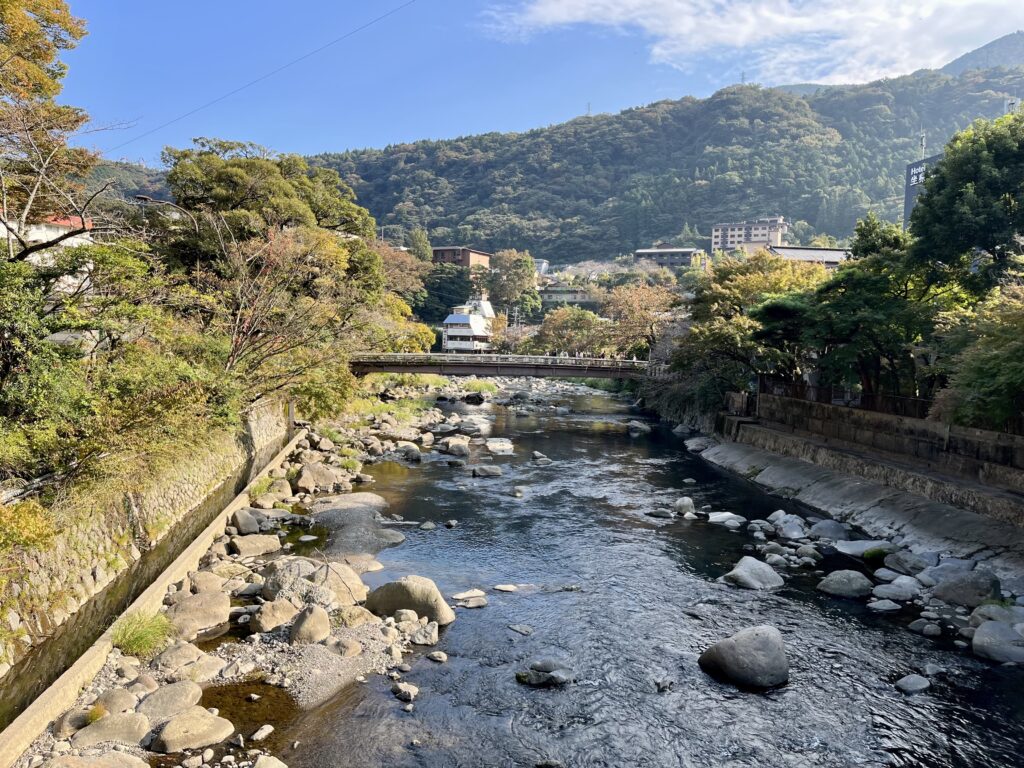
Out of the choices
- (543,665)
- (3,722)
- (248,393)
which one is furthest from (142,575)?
(248,393)

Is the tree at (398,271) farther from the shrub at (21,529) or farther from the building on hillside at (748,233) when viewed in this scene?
the building on hillside at (748,233)

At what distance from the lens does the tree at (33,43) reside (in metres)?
15.1

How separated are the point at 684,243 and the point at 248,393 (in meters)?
112

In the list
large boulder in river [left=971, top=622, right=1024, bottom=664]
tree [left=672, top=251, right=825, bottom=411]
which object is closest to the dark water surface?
large boulder in river [left=971, top=622, right=1024, bottom=664]

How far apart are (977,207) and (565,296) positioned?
241 ft

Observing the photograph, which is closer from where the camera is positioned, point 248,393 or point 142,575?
point 142,575

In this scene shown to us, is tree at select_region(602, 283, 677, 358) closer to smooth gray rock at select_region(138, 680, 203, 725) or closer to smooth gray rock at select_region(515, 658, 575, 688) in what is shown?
smooth gray rock at select_region(515, 658, 575, 688)

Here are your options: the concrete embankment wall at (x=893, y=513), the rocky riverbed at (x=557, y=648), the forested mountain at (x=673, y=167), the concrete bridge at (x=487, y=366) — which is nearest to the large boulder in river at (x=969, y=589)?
the rocky riverbed at (x=557, y=648)

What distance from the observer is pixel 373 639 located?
10.2 metres

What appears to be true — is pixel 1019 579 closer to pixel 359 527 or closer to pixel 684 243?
pixel 359 527

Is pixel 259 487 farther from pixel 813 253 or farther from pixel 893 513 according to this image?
pixel 813 253

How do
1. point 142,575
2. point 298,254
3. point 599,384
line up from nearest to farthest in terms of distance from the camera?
point 142,575
point 298,254
point 599,384

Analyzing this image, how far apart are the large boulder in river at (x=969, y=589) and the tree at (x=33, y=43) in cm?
2143

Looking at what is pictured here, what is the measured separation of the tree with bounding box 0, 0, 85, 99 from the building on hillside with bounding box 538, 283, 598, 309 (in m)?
70.5
